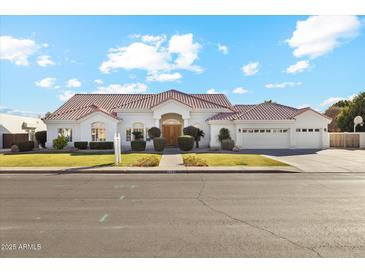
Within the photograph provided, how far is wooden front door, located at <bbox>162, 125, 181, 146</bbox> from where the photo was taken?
3203cm

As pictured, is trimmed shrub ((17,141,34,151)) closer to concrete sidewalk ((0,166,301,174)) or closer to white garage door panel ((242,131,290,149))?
concrete sidewalk ((0,166,301,174))

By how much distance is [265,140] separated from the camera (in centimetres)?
3041

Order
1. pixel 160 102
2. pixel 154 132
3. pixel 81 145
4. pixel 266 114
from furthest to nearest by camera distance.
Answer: pixel 266 114 → pixel 160 102 → pixel 154 132 → pixel 81 145

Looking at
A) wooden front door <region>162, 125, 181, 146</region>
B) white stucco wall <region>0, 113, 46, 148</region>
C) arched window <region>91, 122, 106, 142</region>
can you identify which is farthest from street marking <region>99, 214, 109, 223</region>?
white stucco wall <region>0, 113, 46, 148</region>

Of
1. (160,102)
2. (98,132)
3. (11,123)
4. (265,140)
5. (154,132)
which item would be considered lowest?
(265,140)

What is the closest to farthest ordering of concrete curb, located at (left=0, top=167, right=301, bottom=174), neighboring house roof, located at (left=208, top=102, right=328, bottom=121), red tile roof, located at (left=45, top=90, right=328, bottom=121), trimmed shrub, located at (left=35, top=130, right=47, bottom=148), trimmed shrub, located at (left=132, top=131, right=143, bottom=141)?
1. concrete curb, located at (left=0, top=167, right=301, bottom=174)
2. trimmed shrub, located at (left=132, top=131, right=143, bottom=141)
3. neighboring house roof, located at (left=208, top=102, right=328, bottom=121)
4. red tile roof, located at (left=45, top=90, right=328, bottom=121)
5. trimmed shrub, located at (left=35, top=130, right=47, bottom=148)

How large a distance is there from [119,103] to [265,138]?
18693 millimetres

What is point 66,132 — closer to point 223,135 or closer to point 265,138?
point 223,135

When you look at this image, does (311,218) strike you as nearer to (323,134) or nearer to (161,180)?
(161,180)

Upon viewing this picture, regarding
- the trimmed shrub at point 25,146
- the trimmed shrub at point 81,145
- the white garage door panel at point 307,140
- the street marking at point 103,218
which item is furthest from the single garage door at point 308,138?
the trimmed shrub at point 25,146

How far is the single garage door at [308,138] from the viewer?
30.5 metres

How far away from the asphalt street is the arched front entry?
20.4 m

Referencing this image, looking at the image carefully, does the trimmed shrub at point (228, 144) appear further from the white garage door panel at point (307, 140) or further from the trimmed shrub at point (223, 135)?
the white garage door panel at point (307, 140)

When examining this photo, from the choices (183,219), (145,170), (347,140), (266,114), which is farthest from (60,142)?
(347,140)
